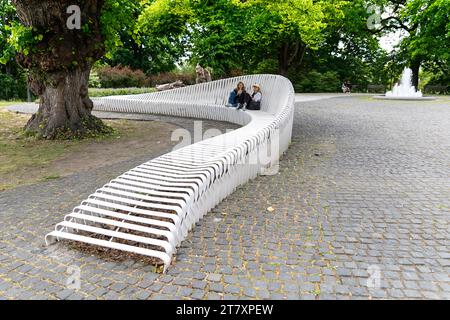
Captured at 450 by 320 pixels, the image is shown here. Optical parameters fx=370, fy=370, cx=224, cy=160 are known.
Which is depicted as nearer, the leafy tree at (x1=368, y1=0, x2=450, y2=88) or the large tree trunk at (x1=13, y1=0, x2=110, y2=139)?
the large tree trunk at (x1=13, y1=0, x2=110, y2=139)

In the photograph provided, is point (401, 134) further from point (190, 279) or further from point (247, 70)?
point (247, 70)

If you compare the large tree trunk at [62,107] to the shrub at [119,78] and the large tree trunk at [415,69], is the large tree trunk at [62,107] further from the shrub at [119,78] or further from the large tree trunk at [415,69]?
the large tree trunk at [415,69]

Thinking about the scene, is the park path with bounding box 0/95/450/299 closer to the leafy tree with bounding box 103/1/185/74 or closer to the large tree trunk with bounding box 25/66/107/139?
the large tree trunk with bounding box 25/66/107/139

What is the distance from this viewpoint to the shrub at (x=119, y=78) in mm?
25281

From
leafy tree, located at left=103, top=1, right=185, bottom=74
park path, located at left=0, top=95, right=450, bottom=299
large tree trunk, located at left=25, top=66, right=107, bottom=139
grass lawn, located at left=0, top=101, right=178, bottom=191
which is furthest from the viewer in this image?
leafy tree, located at left=103, top=1, right=185, bottom=74

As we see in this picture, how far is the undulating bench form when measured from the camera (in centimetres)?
359

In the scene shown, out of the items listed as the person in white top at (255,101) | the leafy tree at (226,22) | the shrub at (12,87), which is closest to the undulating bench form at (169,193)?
the person in white top at (255,101)

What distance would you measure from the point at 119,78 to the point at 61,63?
17549 millimetres

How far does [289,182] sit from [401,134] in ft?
18.4

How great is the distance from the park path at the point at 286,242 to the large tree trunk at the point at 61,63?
354cm

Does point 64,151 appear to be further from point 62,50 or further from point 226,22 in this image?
point 226,22

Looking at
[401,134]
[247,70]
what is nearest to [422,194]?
[401,134]

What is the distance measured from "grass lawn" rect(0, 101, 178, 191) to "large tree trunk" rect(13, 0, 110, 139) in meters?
0.60

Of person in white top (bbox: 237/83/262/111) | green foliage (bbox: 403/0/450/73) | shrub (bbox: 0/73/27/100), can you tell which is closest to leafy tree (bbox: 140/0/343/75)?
green foliage (bbox: 403/0/450/73)
